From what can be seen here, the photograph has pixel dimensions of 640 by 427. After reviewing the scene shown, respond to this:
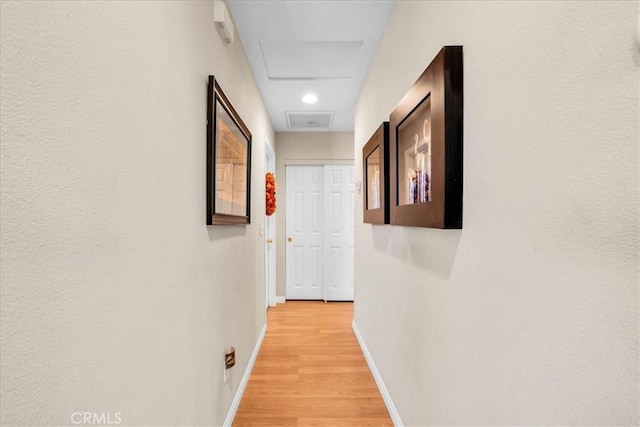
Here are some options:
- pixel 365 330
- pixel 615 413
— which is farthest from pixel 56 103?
pixel 365 330

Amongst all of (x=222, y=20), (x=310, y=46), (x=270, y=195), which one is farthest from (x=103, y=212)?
(x=270, y=195)

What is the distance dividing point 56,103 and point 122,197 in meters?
0.26

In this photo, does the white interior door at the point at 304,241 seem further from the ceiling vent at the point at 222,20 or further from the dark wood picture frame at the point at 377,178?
the ceiling vent at the point at 222,20

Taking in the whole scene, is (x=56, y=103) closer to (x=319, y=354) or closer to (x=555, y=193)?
(x=555, y=193)

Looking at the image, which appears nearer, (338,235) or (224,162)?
(224,162)

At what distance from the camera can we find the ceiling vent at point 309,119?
144 inches

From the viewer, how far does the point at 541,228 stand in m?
0.66

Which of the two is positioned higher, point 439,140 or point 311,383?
point 439,140

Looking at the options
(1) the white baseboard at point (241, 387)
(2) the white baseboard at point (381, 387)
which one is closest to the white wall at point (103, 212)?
(1) the white baseboard at point (241, 387)

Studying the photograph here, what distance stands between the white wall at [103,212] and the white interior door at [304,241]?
3.15 m

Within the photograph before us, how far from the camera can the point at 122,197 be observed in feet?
2.58

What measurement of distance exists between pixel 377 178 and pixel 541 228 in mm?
1553

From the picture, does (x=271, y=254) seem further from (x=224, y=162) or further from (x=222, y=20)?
(x=222, y=20)

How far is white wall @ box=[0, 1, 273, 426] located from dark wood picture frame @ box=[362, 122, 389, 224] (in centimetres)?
104
